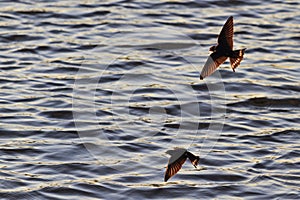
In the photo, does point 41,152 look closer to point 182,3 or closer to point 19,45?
point 19,45

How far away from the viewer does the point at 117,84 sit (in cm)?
854

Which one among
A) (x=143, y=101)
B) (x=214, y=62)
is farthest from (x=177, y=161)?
(x=143, y=101)

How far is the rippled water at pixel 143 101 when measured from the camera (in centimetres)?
673

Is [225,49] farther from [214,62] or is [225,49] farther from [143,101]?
[143,101]

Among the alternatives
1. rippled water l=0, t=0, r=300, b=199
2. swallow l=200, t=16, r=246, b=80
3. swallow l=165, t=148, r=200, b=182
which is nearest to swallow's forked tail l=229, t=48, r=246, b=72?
swallow l=200, t=16, r=246, b=80

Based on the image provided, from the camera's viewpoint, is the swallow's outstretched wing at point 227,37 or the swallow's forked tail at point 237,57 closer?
the swallow's forked tail at point 237,57

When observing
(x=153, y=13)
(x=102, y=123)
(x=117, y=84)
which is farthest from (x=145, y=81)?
(x=153, y=13)

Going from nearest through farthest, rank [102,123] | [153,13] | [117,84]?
[102,123], [117,84], [153,13]

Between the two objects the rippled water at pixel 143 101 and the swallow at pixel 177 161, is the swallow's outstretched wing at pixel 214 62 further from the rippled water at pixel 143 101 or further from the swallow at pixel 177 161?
the rippled water at pixel 143 101

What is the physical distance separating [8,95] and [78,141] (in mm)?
1207

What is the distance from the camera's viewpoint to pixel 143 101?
8172 mm

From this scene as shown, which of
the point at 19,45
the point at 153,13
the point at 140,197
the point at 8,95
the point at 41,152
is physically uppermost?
the point at 153,13

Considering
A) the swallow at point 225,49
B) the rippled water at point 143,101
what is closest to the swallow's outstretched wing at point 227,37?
the swallow at point 225,49

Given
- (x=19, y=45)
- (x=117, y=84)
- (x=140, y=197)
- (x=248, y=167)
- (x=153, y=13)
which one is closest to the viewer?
(x=140, y=197)
